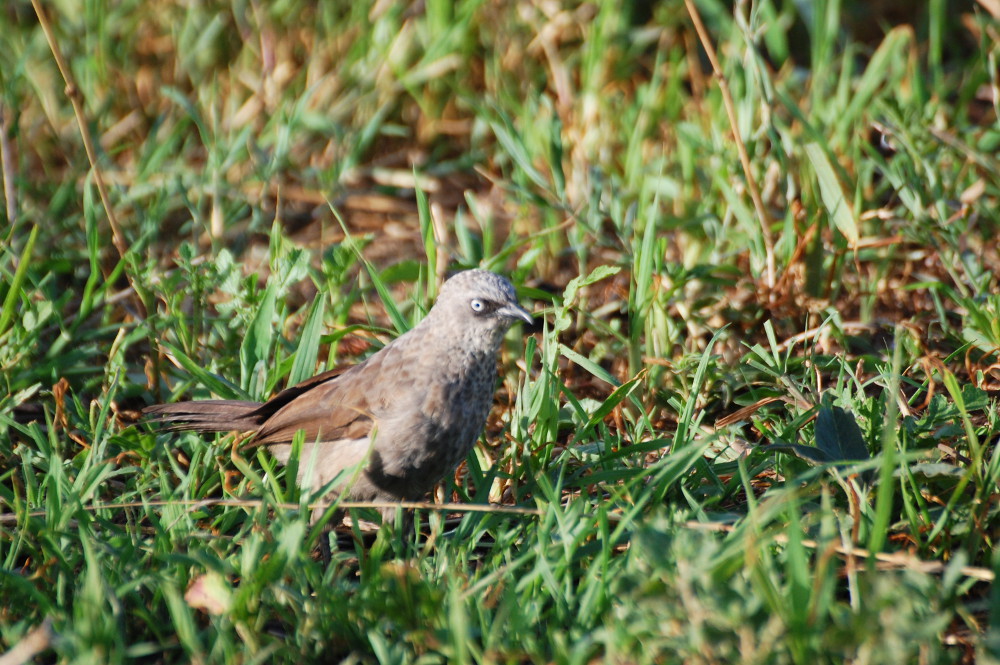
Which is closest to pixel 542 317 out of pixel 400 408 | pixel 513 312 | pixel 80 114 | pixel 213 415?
pixel 513 312

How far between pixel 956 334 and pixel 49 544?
3.46m

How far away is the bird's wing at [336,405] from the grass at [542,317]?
251mm

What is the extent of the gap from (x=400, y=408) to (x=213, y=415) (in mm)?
716

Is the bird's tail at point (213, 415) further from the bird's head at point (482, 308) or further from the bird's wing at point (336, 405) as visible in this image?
the bird's head at point (482, 308)

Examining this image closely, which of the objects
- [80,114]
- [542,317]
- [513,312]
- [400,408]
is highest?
[80,114]

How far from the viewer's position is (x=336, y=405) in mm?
3625

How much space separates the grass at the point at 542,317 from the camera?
267cm

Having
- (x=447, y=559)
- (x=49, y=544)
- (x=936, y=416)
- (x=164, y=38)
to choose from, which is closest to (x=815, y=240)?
(x=936, y=416)

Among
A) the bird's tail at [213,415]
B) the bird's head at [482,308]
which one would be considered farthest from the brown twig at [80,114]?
the bird's head at [482,308]

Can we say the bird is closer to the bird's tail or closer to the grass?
the bird's tail

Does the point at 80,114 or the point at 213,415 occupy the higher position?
the point at 80,114

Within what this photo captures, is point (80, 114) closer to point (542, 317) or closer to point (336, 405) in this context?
point (336, 405)

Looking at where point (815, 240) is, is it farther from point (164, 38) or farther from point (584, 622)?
point (164, 38)

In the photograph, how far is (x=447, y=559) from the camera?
3.06 meters
